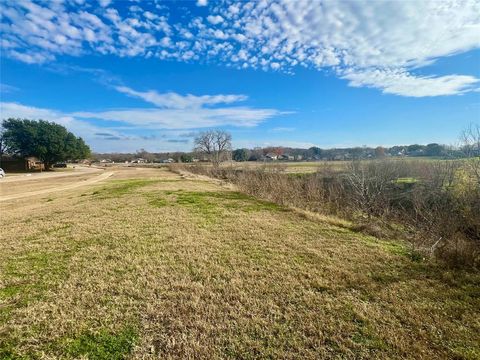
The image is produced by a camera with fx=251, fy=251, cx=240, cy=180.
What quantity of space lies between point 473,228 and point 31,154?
64.4m

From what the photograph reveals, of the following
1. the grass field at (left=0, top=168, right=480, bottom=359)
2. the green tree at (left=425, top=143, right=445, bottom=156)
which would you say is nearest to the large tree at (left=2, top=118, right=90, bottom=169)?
the grass field at (left=0, top=168, right=480, bottom=359)

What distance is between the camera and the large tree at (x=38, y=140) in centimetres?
4775

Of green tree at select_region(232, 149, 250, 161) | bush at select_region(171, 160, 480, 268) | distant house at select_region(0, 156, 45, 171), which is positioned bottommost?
bush at select_region(171, 160, 480, 268)

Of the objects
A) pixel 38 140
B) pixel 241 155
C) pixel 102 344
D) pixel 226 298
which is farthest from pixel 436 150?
pixel 241 155

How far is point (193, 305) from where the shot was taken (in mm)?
3691

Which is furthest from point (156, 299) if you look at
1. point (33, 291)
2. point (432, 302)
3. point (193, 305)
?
point (432, 302)

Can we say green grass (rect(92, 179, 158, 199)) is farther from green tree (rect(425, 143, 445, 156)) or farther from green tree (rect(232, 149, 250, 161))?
green tree (rect(232, 149, 250, 161))

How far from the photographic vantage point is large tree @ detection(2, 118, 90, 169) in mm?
47750

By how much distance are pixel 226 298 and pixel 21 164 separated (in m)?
65.8

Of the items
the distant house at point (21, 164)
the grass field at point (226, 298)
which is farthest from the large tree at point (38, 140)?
the grass field at point (226, 298)

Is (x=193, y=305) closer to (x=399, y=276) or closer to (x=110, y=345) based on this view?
(x=110, y=345)

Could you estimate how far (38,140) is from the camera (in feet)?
160

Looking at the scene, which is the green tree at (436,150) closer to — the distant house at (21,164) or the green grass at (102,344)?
the green grass at (102,344)

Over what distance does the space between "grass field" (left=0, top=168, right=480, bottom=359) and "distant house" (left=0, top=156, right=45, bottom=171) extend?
57601 mm
